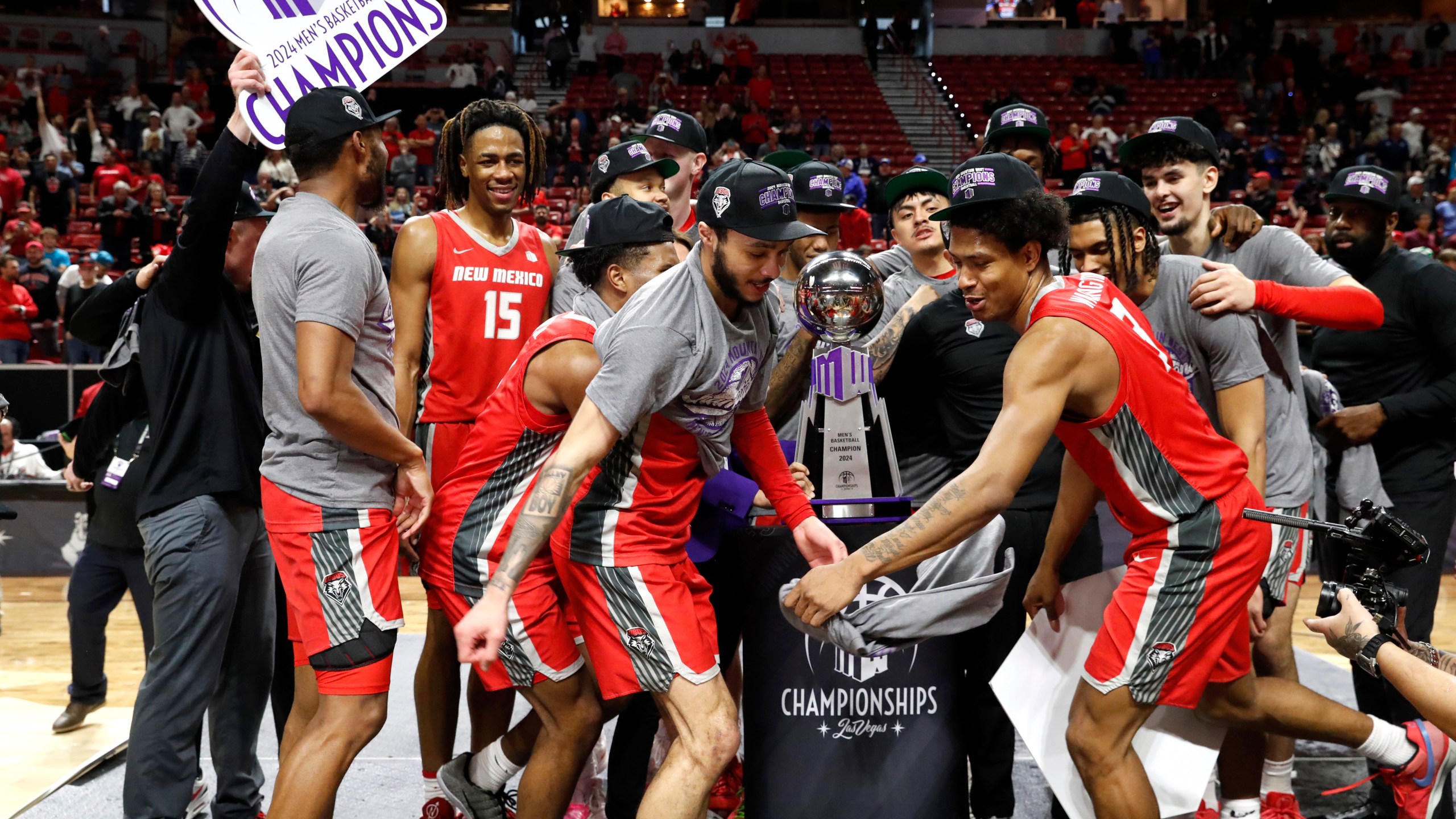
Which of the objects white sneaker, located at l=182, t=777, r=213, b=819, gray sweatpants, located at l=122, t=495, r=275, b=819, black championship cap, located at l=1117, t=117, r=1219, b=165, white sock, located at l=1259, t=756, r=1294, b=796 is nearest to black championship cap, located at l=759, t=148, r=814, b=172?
black championship cap, located at l=1117, t=117, r=1219, b=165

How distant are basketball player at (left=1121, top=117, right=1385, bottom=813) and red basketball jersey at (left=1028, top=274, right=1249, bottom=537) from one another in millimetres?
674

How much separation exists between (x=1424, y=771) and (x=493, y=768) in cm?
266

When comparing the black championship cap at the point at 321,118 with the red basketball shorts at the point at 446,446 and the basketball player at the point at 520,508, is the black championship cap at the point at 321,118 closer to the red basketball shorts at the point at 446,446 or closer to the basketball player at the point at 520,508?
the basketball player at the point at 520,508

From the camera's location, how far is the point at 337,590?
3.11m

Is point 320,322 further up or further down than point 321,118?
further down

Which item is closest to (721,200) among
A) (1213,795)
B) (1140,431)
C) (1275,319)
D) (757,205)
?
(757,205)

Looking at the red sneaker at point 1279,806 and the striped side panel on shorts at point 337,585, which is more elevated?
the striped side panel on shorts at point 337,585

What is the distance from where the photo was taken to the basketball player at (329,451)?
3041mm

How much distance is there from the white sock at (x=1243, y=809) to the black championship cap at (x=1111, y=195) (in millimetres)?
1776

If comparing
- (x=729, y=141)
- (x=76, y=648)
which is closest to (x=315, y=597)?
(x=76, y=648)

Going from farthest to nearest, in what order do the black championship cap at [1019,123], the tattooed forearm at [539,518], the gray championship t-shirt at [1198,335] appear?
the black championship cap at [1019,123] → the gray championship t-shirt at [1198,335] → the tattooed forearm at [539,518]

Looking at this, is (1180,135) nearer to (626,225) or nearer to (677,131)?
(626,225)

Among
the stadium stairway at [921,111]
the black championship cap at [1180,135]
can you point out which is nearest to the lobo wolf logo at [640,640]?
the black championship cap at [1180,135]

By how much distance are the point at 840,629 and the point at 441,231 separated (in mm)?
1858
